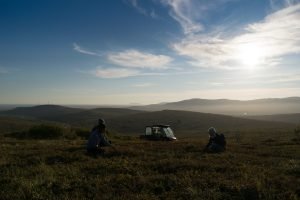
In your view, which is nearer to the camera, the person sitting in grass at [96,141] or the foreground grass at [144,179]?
the foreground grass at [144,179]

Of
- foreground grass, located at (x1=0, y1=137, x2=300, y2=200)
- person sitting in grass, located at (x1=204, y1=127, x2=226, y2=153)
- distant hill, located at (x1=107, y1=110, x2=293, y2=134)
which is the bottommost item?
distant hill, located at (x1=107, y1=110, x2=293, y2=134)

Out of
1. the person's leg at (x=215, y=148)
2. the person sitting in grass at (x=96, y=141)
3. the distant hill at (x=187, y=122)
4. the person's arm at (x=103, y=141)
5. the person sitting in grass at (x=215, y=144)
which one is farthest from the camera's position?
the distant hill at (x=187, y=122)

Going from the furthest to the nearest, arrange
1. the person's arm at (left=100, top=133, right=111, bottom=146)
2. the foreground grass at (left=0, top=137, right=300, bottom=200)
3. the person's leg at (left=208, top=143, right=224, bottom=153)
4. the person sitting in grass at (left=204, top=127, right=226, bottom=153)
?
the person sitting in grass at (left=204, top=127, right=226, bottom=153)
the person's leg at (left=208, top=143, right=224, bottom=153)
the person's arm at (left=100, top=133, right=111, bottom=146)
the foreground grass at (left=0, top=137, right=300, bottom=200)

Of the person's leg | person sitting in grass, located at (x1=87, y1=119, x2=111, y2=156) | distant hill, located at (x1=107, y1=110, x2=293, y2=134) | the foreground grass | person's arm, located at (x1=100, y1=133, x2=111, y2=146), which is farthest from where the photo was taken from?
distant hill, located at (x1=107, y1=110, x2=293, y2=134)

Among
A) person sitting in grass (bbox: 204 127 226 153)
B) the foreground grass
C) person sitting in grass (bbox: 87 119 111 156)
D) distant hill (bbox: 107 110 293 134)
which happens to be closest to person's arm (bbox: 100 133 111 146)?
person sitting in grass (bbox: 87 119 111 156)

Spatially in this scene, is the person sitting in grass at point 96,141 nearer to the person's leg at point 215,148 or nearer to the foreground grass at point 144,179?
the foreground grass at point 144,179

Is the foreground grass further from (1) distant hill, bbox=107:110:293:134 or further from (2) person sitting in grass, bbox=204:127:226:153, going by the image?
(1) distant hill, bbox=107:110:293:134

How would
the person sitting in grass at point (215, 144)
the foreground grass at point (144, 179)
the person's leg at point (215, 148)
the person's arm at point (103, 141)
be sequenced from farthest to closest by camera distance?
the person sitting in grass at point (215, 144) < the person's leg at point (215, 148) < the person's arm at point (103, 141) < the foreground grass at point (144, 179)

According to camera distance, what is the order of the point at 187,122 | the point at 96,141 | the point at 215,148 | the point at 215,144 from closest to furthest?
1. the point at 96,141
2. the point at 215,148
3. the point at 215,144
4. the point at 187,122

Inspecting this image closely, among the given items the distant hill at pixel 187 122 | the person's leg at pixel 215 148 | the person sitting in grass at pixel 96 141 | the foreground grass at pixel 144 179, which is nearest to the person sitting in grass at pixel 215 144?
the person's leg at pixel 215 148

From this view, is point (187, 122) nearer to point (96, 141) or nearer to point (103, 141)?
point (103, 141)

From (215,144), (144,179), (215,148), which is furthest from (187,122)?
(144,179)

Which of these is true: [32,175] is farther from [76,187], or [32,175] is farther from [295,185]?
[295,185]

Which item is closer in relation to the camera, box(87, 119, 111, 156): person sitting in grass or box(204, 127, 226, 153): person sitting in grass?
box(87, 119, 111, 156): person sitting in grass
